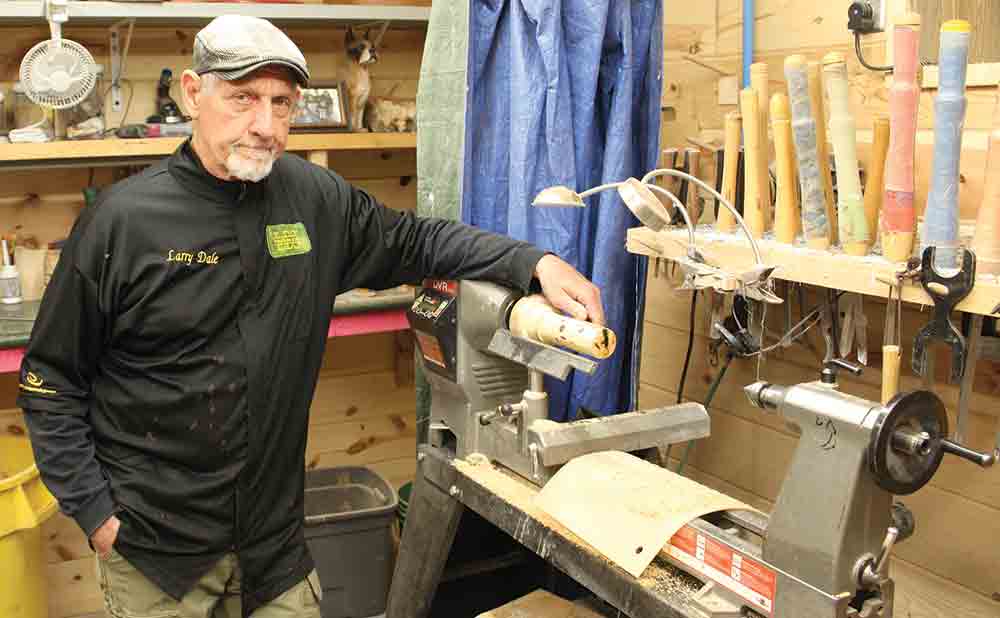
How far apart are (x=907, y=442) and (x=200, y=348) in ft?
3.83

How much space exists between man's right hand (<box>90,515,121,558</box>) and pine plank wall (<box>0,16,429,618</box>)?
4.42 feet

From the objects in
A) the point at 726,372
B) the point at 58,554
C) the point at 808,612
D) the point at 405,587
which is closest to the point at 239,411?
the point at 405,587

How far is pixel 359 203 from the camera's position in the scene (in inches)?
81.7

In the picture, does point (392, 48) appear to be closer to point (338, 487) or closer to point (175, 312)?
point (338, 487)

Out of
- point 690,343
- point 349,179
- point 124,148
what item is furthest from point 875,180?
Result: point 349,179

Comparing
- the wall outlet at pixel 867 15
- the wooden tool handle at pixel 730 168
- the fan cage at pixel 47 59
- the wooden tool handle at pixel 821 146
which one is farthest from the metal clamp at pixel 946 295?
the fan cage at pixel 47 59

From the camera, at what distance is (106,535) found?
1.74 meters

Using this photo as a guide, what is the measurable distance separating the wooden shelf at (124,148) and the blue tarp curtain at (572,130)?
838 millimetres

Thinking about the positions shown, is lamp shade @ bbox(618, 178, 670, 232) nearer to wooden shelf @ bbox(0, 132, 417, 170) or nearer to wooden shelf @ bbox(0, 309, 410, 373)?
wooden shelf @ bbox(0, 309, 410, 373)

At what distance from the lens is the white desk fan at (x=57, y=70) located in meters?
2.49

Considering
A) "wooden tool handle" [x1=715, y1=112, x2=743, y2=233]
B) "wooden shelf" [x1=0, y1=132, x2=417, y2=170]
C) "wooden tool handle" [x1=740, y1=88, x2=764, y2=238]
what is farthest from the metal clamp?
"wooden shelf" [x1=0, y1=132, x2=417, y2=170]

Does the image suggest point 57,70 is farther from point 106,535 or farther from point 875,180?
point 875,180

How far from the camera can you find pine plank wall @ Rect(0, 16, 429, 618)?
9.43ft

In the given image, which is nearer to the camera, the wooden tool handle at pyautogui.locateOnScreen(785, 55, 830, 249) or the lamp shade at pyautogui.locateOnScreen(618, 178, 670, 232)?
the lamp shade at pyautogui.locateOnScreen(618, 178, 670, 232)
